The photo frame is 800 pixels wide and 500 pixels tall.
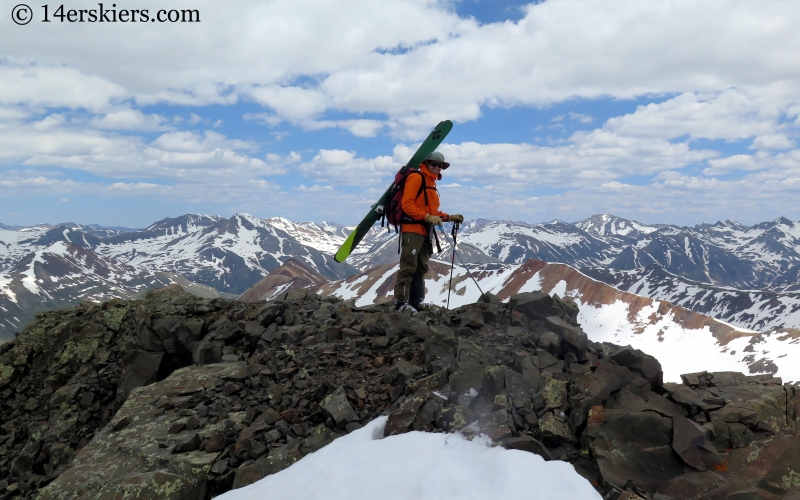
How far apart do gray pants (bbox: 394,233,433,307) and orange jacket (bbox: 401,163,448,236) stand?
0.28 metres

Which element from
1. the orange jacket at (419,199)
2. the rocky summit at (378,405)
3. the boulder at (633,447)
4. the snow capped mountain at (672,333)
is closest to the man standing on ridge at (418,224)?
the orange jacket at (419,199)

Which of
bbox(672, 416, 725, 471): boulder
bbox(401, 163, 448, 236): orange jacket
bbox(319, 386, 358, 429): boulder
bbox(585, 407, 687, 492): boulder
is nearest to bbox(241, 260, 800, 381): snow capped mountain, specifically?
bbox(401, 163, 448, 236): orange jacket

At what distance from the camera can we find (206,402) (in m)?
9.91

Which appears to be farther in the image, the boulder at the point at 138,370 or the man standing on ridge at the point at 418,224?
the man standing on ridge at the point at 418,224

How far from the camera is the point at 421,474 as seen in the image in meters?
6.30

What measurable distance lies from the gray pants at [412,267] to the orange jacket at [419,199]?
A: 28 centimetres

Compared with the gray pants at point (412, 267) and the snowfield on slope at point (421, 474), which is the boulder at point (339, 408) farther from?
the gray pants at point (412, 267)

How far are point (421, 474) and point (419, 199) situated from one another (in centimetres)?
862

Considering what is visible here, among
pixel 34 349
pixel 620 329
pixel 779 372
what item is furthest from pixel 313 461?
pixel 620 329

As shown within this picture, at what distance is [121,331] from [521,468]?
14.7 meters

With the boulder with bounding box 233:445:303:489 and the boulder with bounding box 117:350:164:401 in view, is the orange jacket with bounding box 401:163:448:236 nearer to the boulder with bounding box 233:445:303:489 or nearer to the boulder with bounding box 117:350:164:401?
the boulder with bounding box 233:445:303:489

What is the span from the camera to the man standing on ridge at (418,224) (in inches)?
531

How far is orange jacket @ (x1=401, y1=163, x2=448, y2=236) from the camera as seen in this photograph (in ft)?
44.1

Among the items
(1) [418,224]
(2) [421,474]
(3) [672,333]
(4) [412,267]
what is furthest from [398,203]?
(3) [672,333]
